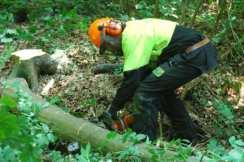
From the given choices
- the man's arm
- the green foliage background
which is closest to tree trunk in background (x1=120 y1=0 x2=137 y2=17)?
the green foliage background

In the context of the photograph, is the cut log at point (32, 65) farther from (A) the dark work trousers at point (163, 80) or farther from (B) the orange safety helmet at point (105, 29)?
(A) the dark work trousers at point (163, 80)

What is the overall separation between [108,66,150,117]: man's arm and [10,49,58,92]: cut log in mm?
1362

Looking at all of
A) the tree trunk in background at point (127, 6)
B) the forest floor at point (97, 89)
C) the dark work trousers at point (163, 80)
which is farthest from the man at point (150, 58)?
the tree trunk in background at point (127, 6)

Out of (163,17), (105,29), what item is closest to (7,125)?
(105,29)

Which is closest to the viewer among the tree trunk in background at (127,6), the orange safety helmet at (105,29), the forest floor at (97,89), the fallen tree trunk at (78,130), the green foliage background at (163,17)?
the fallen tree trunk at (78,130)

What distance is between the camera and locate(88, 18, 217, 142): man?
5805 millimetres

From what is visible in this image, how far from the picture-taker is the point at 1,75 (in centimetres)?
707

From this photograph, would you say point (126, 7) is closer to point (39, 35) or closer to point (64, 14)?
point (64, 14)

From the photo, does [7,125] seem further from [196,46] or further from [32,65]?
[32,65]

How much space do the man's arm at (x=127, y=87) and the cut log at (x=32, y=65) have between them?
136 cm

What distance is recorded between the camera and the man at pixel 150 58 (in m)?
5.80

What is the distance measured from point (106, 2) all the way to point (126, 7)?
1.74ft

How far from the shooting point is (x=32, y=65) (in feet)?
23.0

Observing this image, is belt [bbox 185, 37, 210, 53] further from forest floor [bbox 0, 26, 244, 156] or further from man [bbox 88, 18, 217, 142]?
forest floor [bbox 0, 26, 244, 156]
